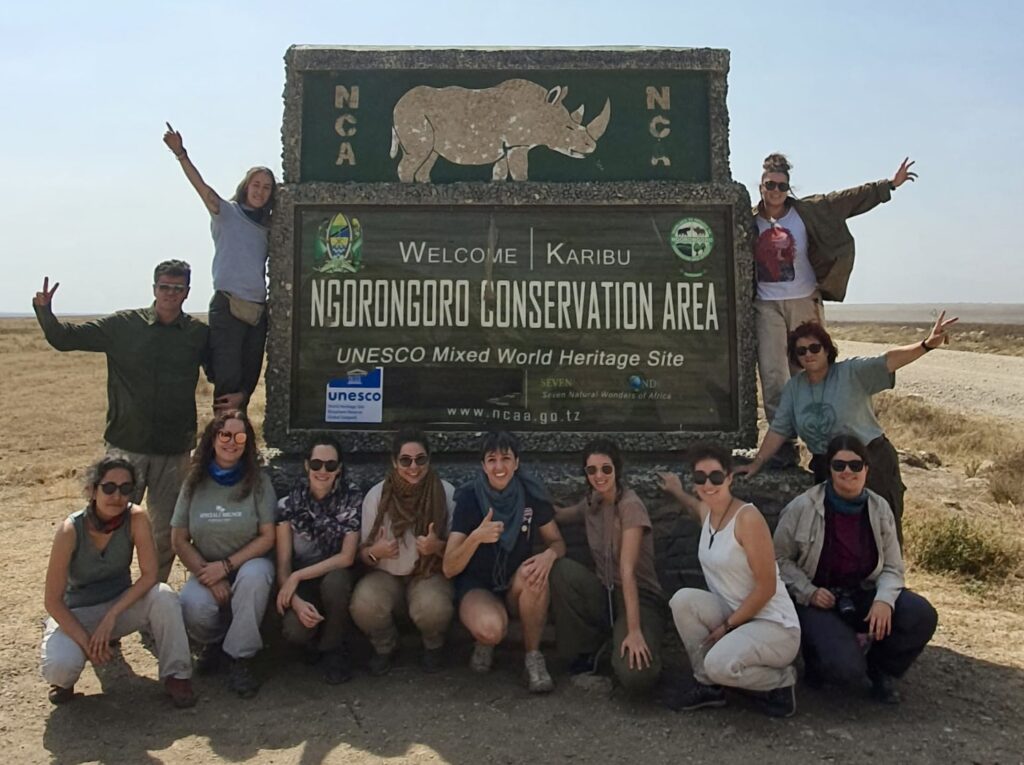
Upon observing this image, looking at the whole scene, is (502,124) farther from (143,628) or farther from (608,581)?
(143,628)

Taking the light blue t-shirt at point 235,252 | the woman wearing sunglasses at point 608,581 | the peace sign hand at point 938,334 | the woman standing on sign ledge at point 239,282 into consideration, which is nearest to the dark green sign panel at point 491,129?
the woman standing on sign ledge at point 239,282

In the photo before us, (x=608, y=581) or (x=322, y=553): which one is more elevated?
(x=322, y=553)

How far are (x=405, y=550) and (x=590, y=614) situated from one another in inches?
38.3

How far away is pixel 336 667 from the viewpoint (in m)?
4.42

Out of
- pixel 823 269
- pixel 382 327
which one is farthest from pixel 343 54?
→ pixel 823 269

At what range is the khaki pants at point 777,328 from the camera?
553 centimetres

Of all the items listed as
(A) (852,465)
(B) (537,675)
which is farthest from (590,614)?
(A) (852,465)

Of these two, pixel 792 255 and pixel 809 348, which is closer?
pixel 809 348

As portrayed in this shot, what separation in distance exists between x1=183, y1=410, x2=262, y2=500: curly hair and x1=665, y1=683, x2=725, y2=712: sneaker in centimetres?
230

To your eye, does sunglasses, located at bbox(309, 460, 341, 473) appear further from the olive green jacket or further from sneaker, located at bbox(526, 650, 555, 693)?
the olive green jacket

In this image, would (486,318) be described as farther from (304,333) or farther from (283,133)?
(283,133)

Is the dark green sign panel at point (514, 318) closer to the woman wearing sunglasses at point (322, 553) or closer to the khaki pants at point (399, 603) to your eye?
the woman wearing sunglasses at point (322, 553)

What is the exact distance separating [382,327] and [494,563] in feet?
6.09

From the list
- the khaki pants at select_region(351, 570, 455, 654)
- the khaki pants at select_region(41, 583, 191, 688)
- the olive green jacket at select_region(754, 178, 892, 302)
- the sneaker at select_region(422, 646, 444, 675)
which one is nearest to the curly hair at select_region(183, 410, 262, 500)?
the khaki pants at select_region(41, 583, 191, 688)
